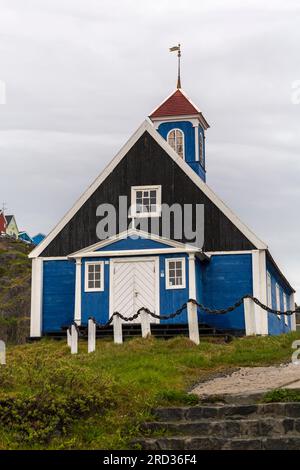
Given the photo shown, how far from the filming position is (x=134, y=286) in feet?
93.1

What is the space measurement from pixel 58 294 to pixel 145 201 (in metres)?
4.51

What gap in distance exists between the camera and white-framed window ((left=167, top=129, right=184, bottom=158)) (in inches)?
1309

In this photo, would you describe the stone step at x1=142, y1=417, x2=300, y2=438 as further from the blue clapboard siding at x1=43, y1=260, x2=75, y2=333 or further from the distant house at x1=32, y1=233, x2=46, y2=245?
the distant house at x1=32, y1=233, x2=46, y2=245

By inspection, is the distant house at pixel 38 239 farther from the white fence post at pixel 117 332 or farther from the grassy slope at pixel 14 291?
the white fence post at pixel 117 332

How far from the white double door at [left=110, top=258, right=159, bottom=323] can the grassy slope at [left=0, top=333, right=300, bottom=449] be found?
385 inches

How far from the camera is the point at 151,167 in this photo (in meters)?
30.4

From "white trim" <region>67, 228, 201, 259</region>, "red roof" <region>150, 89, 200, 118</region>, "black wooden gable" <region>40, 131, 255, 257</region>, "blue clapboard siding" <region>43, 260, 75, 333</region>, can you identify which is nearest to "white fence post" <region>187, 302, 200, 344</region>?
"white trim" <region>67, 228, 201, 259</region>

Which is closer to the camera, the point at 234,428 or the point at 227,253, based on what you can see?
the point at 234,428

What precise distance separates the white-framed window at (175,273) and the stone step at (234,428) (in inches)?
594

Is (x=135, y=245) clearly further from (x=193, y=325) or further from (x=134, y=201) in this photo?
(x=193, y=325)

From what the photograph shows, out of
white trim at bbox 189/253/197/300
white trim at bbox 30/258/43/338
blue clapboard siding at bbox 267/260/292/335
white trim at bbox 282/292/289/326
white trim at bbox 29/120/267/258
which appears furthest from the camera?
white trim at bbox 282/292/289/326

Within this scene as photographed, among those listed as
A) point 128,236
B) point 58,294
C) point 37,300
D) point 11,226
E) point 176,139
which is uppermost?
point 11,226

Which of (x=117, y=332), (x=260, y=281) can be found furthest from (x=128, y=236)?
(x=117, y=332)
